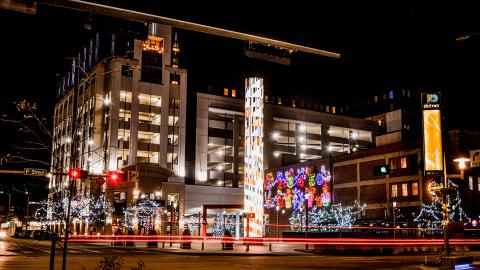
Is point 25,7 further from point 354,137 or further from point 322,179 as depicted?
point 354,137

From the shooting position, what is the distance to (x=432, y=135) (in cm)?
2472

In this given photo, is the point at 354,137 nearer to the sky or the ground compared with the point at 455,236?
nearer to the sky

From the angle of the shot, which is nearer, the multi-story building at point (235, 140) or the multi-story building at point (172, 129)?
the multi-story building at point (172, 129)

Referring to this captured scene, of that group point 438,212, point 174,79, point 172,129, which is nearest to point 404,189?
point 438,212

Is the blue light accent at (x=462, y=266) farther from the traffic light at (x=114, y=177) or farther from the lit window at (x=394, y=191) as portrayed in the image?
the lit window at (x=394, y=191)

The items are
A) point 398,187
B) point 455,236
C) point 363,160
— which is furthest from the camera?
point 363,160

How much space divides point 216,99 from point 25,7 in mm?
82233

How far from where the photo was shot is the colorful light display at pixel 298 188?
6694cm

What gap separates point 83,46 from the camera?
109 m

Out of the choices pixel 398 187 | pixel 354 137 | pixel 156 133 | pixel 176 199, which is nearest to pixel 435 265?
pixel 398 187

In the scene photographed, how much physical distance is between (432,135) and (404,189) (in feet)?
110

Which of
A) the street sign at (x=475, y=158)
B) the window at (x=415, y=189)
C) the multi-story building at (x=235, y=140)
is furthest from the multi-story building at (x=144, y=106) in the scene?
the street sign at (x=475, y=158)

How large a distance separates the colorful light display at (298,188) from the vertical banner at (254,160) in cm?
1798

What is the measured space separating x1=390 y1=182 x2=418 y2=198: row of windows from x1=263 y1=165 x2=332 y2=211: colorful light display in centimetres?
975
